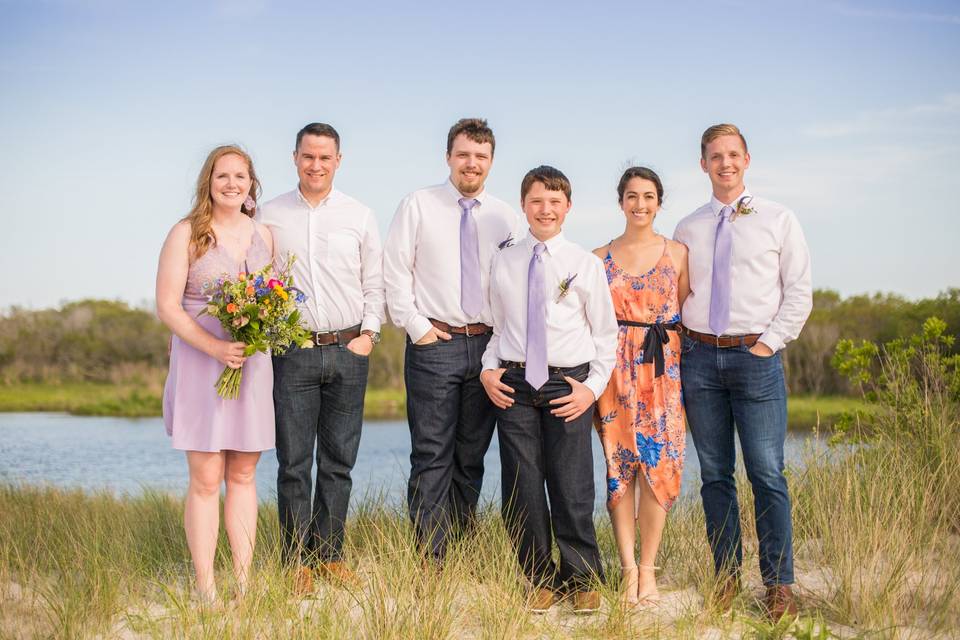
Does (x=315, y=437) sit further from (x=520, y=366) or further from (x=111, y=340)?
(x=111, y=340)

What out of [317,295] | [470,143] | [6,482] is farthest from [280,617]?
[6,482]

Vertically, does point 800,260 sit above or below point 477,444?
above

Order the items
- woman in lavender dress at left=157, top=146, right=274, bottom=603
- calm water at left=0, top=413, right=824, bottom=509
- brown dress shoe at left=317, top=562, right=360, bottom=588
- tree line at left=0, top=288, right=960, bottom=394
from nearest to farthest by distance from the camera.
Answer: woman in lavender dress at left=157, top=146, right=274, bottom=603, brown dress shoe at left=317, top=562, right=360, bottom=588, calm water at left=0, top=413, right=824, bottom=509, tree line at left=0, top=288, right=960, bottom=394

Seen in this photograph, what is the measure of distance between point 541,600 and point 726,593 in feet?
3.40

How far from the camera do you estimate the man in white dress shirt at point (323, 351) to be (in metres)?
4.79

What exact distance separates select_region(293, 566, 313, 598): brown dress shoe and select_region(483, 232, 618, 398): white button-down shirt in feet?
5.40

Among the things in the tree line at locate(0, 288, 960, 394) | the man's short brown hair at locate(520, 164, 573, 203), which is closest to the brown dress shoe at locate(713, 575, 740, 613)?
the man's short brown hair at locate(520, 164, 573, 203)

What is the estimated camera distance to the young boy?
440 centimetres

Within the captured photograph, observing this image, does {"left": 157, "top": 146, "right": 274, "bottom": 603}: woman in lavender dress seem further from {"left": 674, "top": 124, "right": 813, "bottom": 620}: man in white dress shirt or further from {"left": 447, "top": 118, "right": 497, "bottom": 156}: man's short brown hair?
Result: {"left": 674, "top": 124, "right": 813, "bottom": 620}: man in white dress shirt

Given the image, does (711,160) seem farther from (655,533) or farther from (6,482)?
(6,482)

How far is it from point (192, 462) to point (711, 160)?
325 cm

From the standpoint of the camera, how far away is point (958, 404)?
712cm

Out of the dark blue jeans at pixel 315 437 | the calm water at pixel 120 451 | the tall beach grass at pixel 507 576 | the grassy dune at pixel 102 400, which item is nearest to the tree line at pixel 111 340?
the grassy dune at pixel 102 400

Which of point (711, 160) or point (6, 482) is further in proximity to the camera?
point (6, 482)
